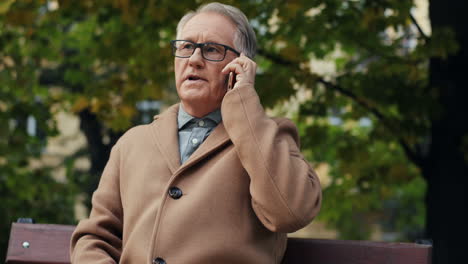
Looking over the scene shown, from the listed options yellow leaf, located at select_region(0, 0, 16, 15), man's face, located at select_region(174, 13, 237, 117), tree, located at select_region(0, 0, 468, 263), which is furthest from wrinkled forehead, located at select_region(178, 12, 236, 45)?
yellow leaf, located at select_region(0, 0, 16, 15)

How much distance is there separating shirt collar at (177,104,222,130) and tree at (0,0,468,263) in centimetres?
261

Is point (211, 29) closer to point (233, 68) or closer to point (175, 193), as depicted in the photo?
→ point (233, 68)

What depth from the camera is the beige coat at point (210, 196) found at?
270 cm

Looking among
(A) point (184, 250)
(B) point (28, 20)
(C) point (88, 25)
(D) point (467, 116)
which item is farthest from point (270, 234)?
(C) point (88, 25)

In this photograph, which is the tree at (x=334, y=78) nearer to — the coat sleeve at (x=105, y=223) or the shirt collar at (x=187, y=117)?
the shirt collar at (x=187, y=117)

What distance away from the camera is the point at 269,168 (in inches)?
105

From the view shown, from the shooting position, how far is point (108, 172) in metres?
3.20

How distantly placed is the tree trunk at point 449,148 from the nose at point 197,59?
3.62 metres

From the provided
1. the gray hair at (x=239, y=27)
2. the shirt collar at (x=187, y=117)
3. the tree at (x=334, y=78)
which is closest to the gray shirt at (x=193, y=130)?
the shirt collar at (x=187, y=117)

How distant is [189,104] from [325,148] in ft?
16.2

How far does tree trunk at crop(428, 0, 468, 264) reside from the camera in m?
6.20

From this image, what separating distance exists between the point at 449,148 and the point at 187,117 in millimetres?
3761

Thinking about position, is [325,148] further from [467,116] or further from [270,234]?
[270,234]

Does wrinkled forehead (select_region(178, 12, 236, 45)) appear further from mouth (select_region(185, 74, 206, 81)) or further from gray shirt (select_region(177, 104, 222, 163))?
gray shirt (select_region(177, 104, 222, 163))
